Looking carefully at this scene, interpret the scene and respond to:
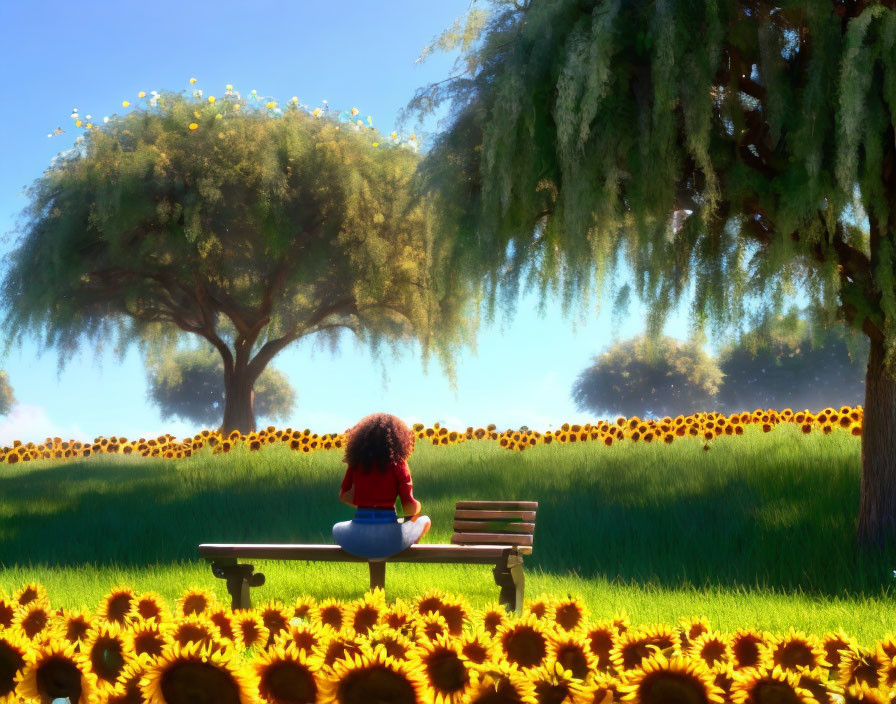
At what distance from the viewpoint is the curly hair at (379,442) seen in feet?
16.8

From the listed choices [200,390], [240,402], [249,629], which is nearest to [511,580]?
[249,629]

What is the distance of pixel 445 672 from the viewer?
1573 mm

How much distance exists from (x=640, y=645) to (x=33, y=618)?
5.30 ft

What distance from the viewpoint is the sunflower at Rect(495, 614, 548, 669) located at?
6.03 ft

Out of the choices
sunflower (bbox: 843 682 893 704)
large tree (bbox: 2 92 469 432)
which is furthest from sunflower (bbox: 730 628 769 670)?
large tree (bbox: 2 92 469 432)

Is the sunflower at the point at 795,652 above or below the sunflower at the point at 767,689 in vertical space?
below

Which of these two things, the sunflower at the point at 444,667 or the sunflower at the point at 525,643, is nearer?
the sunflower at the point at 444,667

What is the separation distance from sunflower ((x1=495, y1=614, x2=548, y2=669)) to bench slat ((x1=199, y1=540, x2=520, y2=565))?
10.6 feet

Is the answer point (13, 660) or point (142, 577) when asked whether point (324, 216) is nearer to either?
point (142, 577)

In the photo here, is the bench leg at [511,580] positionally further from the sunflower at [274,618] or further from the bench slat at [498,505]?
the sunflower at [274,618]

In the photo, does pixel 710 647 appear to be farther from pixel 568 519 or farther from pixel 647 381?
pixel 647 381

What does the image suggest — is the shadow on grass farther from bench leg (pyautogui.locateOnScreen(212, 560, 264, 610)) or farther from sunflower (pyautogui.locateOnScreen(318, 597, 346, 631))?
sunflower (pyautogui.locateOnScreen(318, 597, 346, 631))

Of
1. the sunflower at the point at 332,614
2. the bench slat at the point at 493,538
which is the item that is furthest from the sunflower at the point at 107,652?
the bench slat at the point at 493,538

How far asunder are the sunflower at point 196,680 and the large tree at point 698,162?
5593 millimetres
